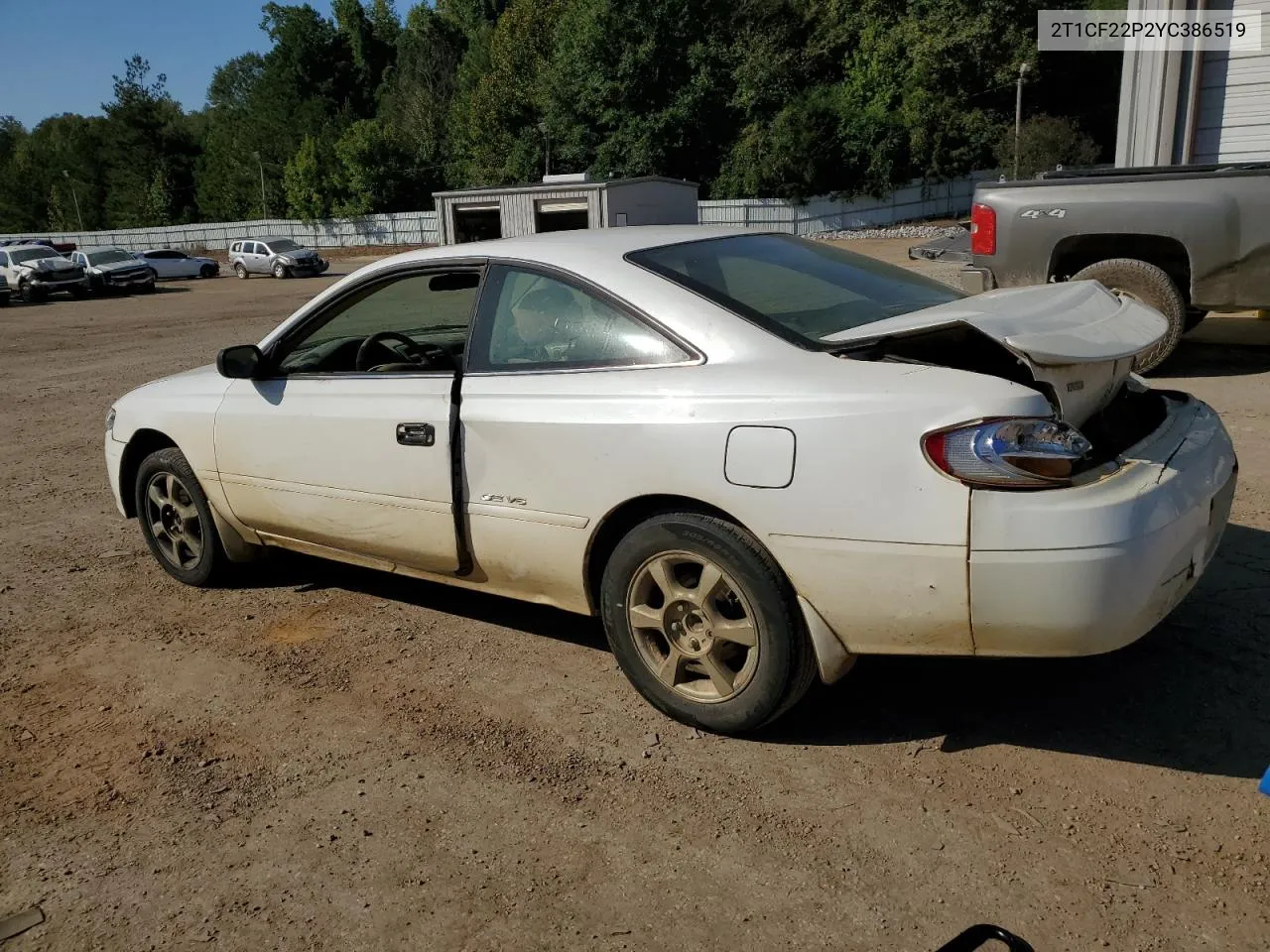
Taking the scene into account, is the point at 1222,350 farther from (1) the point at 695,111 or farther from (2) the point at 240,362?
(1) the point at 695,111

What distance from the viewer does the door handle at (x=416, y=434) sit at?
12.3 ft

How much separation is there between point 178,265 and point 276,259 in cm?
572

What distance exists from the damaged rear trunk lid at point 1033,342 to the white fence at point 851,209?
4488cm

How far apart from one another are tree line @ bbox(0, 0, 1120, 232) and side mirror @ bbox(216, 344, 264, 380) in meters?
48.4

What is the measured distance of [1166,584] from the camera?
2.82 metres

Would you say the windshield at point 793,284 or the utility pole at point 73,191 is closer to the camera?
the windshield at point 793,284

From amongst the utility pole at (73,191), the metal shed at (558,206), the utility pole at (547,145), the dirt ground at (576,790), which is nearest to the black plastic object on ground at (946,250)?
the dirt ground at (576,790)

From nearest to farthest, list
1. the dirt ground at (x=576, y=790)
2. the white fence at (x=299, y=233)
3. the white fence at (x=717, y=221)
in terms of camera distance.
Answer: the dirt ground at (x=576, y=790), the white fence at (x=717, y=221), the white fence at (x=299, y=233)

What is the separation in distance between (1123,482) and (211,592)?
13.3ft

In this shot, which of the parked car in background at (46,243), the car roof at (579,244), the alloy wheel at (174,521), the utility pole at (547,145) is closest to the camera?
the car roof at (579,244)

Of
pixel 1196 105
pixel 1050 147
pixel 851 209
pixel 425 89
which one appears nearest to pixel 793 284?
pixel 1196 105

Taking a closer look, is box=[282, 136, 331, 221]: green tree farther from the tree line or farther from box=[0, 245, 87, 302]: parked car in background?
box=[0, 245, 87, 302]: parked car in background

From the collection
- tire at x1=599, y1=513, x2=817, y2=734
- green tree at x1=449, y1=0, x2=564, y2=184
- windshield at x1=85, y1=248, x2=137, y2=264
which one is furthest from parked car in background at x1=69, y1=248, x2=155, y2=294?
tire at x1=599, y1=513, x2=817, y2=734

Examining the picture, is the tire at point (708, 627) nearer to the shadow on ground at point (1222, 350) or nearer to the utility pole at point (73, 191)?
the shadow on ground at point (1222, 350)
